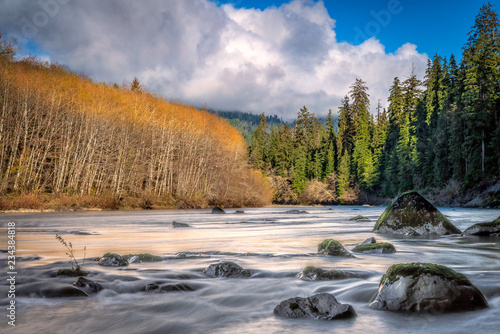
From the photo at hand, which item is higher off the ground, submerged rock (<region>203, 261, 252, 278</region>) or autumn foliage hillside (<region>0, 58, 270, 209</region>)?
autumn foliage hillside (<region>0, 58, 270, 209</region>)

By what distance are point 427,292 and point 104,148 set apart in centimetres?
3231

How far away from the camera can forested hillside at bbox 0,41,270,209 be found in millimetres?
25234

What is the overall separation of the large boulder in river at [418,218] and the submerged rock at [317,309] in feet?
26.9

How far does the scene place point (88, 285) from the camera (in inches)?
169

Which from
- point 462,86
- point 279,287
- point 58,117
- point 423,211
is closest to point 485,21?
point 462,86

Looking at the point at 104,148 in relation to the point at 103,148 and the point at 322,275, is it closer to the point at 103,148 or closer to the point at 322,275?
the point at 103,148

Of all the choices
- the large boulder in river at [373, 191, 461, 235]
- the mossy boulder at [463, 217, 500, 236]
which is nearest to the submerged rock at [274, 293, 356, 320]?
the large boulder in river at [373, 191, 461, 235]

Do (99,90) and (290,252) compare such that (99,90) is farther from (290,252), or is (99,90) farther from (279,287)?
(279,287)

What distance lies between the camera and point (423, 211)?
35.4 feet

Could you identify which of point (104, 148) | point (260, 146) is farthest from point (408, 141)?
point (104, 148)

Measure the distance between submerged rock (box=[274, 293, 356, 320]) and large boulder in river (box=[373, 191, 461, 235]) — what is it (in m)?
8.21

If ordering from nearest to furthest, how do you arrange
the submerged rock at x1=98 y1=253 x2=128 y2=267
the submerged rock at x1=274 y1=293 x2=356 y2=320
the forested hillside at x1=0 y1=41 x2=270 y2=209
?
1. the submerged rock at x1=274 y1=293 x2=356 y2=320
2. the submerged rock at x1=98 y1=253 x2=128 y2=267
3. the forested hillside at x1=0 y1=41 x2=270 y2=209

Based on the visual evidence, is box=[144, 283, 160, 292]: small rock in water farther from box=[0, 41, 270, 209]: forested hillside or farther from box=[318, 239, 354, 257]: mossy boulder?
box=[0, 41, 270, 209]: forested hillside

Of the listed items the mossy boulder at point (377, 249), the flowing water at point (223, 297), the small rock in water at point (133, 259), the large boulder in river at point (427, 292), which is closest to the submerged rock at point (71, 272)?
the flowing water at point (223, 297)
